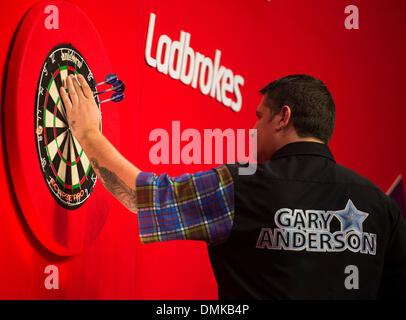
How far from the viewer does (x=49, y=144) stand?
141 centimetres

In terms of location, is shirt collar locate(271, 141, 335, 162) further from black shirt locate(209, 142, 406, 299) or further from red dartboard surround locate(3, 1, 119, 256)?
red dartboard surround locate(3, 1, 119, 256)

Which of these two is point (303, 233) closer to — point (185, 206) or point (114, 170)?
point (185, 206)

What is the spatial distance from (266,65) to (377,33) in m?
1.06

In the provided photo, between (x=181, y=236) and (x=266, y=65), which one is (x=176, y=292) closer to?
(x=181, y=236)

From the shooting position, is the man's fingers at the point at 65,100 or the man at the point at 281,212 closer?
the man at the point at 281,212

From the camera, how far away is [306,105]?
149cm

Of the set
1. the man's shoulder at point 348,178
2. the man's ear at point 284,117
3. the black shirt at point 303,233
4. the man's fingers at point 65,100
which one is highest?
the man's fingers at point 65,100

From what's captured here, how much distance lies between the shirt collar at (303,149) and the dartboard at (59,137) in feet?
2.09

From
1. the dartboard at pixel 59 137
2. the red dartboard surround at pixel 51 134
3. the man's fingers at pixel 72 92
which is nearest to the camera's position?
the red dartboard surround at pixel 51 134

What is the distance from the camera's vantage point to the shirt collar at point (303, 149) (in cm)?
145

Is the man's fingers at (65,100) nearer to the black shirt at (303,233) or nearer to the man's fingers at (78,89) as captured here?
the man's fingers at (78,89)

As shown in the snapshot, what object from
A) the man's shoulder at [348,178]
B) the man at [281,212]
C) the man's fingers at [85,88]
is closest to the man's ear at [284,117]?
the man at [281,212]

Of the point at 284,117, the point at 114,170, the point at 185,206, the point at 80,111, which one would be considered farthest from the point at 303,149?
the point at 80,111
